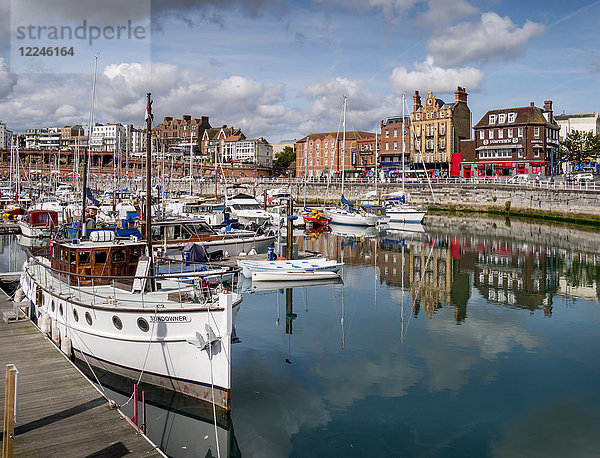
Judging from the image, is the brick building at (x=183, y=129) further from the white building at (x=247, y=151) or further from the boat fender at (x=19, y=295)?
the boat fender at (x=19, y=295)

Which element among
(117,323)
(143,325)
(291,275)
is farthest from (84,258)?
(291,275)

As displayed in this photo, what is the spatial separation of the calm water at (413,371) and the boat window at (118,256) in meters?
5.42

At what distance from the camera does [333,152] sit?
12369 cm

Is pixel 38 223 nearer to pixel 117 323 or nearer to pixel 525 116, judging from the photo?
pixel 117 323

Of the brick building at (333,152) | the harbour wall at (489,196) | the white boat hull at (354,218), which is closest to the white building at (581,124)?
the brick building at (333,152)

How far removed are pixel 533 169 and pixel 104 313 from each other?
87064 mm

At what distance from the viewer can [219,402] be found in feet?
49.2

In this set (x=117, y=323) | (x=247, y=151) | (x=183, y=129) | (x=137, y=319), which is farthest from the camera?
(x=183, y=129)

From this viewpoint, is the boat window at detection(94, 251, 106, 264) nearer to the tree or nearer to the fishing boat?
the fishing boat

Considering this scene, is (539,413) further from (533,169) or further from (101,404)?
(533,169)

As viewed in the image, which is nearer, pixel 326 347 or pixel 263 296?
pixel 326 347

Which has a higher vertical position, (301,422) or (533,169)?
(533,169)

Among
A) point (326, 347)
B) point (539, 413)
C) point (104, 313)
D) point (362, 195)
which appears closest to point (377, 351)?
point (326, 347)

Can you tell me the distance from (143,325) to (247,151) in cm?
15551
